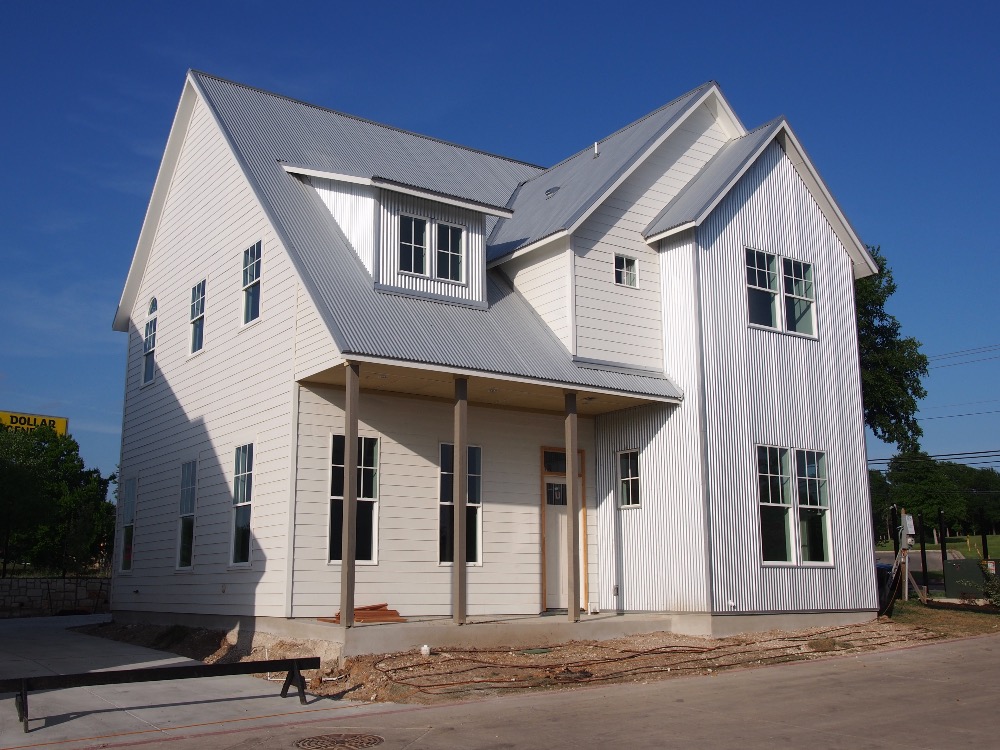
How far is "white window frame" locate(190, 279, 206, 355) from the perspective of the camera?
1930 centimetres

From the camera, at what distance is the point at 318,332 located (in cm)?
1485

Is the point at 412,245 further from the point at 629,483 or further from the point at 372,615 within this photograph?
the point at 372,615

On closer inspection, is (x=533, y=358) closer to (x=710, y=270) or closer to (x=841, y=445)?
(x=710, y=270)

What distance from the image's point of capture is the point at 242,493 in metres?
16.7

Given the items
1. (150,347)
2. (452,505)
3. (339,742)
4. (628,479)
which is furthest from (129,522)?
(339,742)

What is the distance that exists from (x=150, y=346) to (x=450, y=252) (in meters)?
8.65

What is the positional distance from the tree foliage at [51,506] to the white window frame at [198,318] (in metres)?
19.2

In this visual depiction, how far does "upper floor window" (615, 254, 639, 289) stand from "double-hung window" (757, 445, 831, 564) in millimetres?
3935

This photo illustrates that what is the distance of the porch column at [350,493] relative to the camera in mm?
13312

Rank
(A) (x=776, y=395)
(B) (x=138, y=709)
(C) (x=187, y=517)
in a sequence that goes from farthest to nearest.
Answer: (C) (x=187, y=517) → (A) (x=776, y=395) → (B) (x=138, y=709)

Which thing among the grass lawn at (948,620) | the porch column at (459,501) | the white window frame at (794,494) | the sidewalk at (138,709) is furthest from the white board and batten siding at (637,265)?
the sidewalk at (138,709)

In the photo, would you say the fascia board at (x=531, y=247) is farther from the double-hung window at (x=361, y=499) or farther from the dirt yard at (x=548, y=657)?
the dirt yard at (x=548, y=657)

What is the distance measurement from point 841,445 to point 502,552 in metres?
7.32

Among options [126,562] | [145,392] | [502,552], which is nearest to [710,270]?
[502,552]
